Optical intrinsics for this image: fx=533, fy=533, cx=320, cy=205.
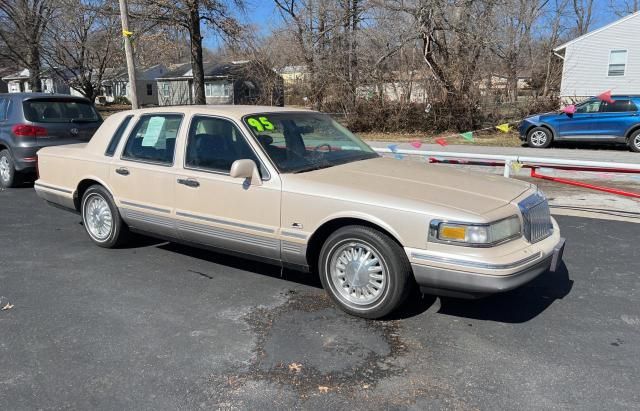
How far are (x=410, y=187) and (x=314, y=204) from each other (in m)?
0.73

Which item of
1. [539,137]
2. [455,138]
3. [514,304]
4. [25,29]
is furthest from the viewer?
[25,29]

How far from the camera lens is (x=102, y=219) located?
571 cm

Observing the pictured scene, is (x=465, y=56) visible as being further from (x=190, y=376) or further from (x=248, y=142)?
(x=190, y=376)

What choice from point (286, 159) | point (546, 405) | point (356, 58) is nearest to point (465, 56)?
point (356, 58)

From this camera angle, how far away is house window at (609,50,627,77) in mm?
26562

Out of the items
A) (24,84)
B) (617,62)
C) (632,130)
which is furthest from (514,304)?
(24,84)

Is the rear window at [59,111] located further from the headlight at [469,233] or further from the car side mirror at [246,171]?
the headlight at [469,233]

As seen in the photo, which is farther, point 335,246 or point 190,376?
point 335,246

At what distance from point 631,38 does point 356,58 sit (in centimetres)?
1539

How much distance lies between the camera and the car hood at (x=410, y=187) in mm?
3688

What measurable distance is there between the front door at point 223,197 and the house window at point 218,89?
45673mm

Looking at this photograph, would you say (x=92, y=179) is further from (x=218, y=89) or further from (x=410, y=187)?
(x=218, y=89)

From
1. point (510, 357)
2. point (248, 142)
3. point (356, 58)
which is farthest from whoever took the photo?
point (356, 58)

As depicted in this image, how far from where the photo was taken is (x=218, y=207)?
4555 mm
